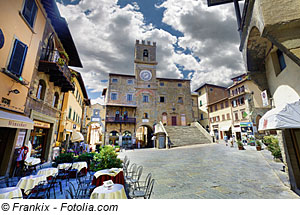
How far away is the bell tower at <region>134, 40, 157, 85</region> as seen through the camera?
2594 cm

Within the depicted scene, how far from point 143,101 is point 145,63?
8.02 metres

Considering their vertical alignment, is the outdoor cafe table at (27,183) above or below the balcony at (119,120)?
below

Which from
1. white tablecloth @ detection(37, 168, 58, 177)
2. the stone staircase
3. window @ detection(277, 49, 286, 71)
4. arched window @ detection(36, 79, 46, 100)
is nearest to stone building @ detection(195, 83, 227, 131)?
the stone staircase

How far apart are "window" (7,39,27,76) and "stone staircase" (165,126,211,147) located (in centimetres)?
1577

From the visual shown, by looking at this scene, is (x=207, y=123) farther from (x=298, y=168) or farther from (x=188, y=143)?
(x=298, y=168)

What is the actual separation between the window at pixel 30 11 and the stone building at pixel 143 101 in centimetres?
1688

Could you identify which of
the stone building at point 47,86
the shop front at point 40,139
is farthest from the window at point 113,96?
the shop front at point 40,139

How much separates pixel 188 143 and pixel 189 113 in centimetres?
1075

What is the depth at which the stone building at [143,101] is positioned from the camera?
2272 cm

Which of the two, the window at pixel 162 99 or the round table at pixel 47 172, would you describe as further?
the window at pixel 162 99

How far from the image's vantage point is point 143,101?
25016mm

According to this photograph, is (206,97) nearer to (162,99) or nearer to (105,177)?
(162,99)

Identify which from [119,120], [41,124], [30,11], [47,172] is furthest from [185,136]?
[30,11]

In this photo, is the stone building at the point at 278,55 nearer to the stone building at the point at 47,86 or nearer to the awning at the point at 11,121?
the awning at the point at 11,121
